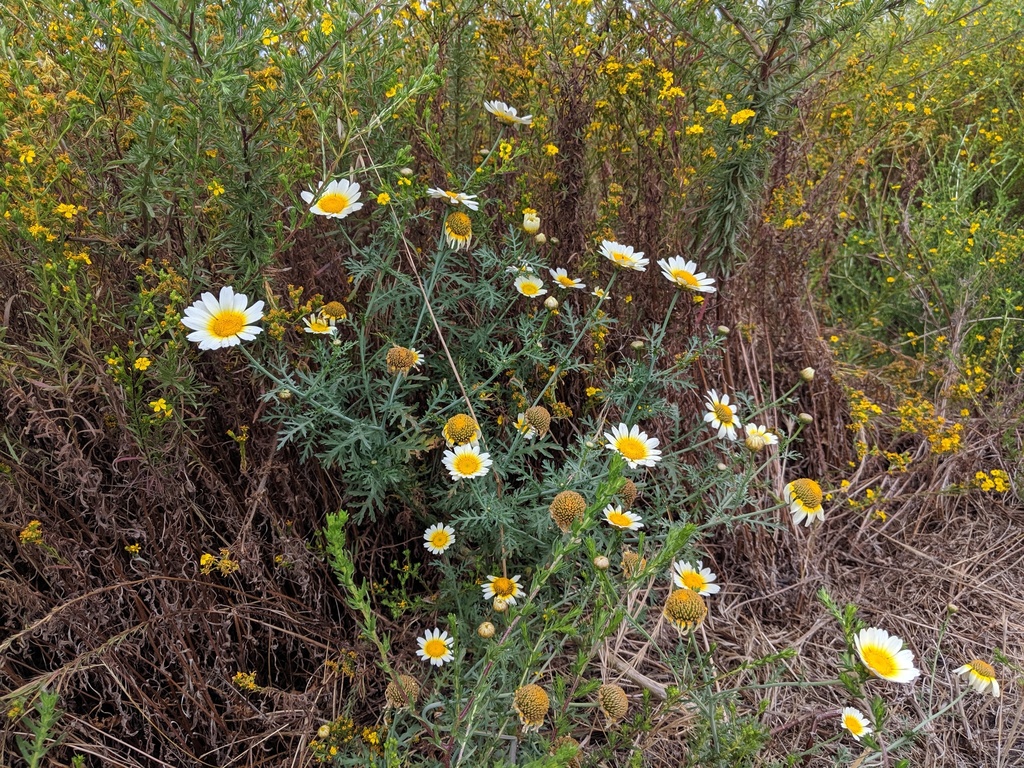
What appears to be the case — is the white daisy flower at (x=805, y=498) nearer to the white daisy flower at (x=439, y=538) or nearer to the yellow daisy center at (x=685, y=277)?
the yellow daisy center at (x=685, y=277)

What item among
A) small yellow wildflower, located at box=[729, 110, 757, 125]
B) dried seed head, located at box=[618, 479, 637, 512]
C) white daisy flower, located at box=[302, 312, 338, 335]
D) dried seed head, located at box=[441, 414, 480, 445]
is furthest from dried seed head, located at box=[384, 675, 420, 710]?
small yellow wildflower, located at box=[729, 110, 757, 125]

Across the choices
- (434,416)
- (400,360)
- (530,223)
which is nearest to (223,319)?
(400,360)

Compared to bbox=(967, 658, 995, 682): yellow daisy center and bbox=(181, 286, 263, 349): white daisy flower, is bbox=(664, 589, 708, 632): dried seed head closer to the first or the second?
bbox=(967, 658, 995, 682): yellow daisy center

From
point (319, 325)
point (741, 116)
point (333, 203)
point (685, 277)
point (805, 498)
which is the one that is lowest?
Result: point (805, 498)

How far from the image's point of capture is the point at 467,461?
162 cm

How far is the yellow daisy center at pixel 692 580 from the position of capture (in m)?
1.72

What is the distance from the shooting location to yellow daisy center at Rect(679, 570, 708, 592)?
1.72 meters

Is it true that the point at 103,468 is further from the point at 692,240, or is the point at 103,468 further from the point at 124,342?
the point at 692,240

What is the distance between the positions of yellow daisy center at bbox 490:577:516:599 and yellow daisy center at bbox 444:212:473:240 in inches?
34.8

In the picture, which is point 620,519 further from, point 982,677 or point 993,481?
point 993,481

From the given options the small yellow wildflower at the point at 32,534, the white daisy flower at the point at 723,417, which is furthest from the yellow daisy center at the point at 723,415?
the small yellow wildflower at the point at 32,534

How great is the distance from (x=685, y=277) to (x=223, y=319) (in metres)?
1.27

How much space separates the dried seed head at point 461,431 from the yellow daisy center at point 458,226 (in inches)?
19.3

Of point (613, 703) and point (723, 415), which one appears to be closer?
point (613, 703)
